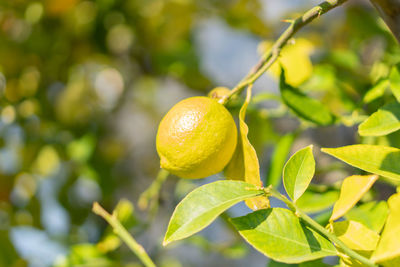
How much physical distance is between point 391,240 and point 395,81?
20 centimetres

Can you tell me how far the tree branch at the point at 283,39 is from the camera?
0.37 metres

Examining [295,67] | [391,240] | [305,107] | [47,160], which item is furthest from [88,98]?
[391,240]

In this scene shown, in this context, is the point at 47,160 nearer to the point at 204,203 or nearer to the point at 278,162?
the point at 278,162

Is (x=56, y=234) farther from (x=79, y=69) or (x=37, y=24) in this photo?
(x=37, y=24)

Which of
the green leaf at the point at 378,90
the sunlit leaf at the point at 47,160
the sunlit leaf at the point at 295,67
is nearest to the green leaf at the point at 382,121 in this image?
the green leaf at the point at 378,90

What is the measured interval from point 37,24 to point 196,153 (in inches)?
34.1

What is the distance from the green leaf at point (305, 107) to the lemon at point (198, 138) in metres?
0.12

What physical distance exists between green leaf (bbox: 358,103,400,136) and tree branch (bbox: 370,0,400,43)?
8cm

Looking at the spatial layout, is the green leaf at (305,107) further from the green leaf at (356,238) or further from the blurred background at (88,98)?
the blurred background at (88,98)

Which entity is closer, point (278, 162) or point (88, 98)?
point (278, 162)

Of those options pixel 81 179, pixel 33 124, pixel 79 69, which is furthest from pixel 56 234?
pixel 79 69

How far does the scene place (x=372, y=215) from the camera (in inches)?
16.8

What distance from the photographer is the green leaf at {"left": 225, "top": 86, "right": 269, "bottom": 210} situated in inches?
14.9

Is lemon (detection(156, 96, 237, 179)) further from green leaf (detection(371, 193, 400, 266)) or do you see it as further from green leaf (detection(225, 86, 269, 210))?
green leaf (detection(371, 193, 400, 266))
